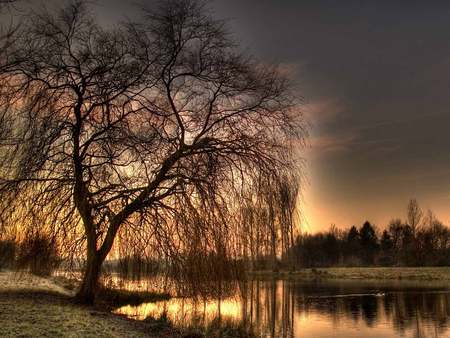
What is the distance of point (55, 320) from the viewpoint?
10.3 m

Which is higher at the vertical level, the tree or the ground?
the tree

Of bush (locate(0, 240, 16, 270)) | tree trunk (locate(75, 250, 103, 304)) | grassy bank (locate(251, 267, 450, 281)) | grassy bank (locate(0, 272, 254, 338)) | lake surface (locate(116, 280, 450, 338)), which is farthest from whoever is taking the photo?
grassy bank (locate(251, 267, 450, 281))

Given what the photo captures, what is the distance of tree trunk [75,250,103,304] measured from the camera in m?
13.7

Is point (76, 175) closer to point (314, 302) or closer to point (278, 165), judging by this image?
point (278, 165)

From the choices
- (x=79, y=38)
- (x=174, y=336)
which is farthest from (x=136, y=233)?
(x=79, y=38)

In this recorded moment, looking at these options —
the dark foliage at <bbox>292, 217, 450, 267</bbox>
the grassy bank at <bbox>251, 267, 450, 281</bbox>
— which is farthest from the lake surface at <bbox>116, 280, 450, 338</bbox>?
the dark foliage at <bbox>292, 217, 450, 267</bbox>

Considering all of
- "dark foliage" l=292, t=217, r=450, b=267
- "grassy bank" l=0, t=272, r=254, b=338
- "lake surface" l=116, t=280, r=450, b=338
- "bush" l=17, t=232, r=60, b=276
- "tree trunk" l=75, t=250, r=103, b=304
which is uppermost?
"dark foliage" l=292, t=217, r=450, b=267

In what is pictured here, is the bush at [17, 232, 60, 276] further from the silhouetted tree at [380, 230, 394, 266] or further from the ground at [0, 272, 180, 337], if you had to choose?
the silhouetted tree at [380, 230, 394, 266]

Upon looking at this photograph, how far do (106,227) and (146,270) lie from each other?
1740mm

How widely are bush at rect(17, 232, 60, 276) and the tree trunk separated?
34.4 inches

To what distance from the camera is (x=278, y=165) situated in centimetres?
1227

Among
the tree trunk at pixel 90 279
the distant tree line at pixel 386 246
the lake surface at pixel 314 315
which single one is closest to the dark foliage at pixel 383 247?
the distant tree line at pixel 386 246

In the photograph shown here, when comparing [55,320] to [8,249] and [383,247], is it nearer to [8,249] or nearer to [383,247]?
[8,249]

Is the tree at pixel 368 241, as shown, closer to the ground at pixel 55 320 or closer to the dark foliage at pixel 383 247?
the dark foliage at pixel 383 247
